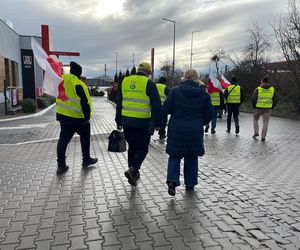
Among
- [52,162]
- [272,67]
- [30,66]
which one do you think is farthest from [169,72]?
[52,162]

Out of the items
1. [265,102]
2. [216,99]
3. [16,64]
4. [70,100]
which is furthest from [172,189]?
[16,64]

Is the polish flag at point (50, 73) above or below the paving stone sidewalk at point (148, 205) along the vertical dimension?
above

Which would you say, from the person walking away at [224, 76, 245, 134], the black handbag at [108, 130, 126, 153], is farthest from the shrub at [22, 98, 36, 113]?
the black handbag at [108, 130, 126, 153]

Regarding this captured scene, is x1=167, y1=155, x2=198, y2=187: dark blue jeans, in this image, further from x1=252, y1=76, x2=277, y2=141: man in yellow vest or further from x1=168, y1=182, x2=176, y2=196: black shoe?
x1=252, y1=76, x2=277, y2=141: man in yellow vest

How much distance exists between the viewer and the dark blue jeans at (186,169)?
185 inches

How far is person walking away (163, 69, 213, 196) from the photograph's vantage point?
182 inches

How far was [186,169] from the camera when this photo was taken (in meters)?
4.91

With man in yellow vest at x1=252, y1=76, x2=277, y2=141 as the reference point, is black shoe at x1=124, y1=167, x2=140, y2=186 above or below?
below

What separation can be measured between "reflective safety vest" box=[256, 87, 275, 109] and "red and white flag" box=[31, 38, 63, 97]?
6226mm

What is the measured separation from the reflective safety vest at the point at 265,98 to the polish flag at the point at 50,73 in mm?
6203

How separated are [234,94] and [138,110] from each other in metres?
6.54

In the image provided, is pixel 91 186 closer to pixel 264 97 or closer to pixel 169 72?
pixel 264 97

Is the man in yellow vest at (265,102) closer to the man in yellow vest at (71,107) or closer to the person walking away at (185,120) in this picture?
the person walking away at (185,120)

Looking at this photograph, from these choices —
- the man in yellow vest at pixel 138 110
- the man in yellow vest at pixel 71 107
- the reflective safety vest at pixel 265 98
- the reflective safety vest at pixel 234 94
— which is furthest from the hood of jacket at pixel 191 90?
the reflective safety vest at pixel 234 94
